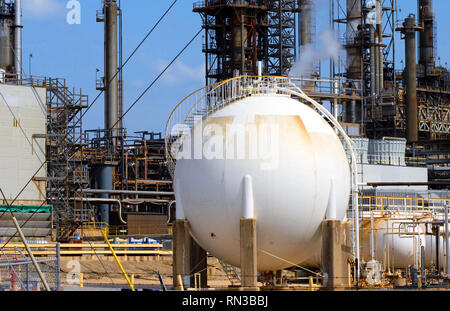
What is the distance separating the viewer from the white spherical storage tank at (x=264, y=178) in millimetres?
A: 28734

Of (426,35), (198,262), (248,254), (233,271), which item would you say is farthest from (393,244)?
(426,35)

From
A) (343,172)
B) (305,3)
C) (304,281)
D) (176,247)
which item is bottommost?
(304,281)

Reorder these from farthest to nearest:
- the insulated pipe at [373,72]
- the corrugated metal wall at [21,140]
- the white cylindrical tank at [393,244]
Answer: the insulated pipe at [373,72], the corrugated metal wall at [21,140], the white cylindrical tank at [393,244]

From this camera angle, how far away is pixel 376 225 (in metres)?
41.4

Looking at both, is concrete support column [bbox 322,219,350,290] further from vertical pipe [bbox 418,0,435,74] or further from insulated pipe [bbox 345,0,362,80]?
vertical pipe [bbox 418,0,435,74]

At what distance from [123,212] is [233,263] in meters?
36.7

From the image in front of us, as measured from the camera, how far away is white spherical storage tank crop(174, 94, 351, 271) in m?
28.7

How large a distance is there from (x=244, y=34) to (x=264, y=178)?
45926mm

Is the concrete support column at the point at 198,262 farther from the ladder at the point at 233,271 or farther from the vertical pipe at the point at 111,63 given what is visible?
the vertical pipe at the point at 111,63

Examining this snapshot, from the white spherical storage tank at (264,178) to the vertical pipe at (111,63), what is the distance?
147ft

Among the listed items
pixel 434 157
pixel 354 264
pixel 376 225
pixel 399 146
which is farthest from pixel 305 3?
pixel 354 264

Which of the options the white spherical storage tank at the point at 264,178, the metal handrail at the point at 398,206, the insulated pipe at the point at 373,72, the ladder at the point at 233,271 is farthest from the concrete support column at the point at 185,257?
the insulated pipe at the point at 373,72

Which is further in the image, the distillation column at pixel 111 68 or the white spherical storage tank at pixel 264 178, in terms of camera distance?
the distillation column at pixel 111 68
